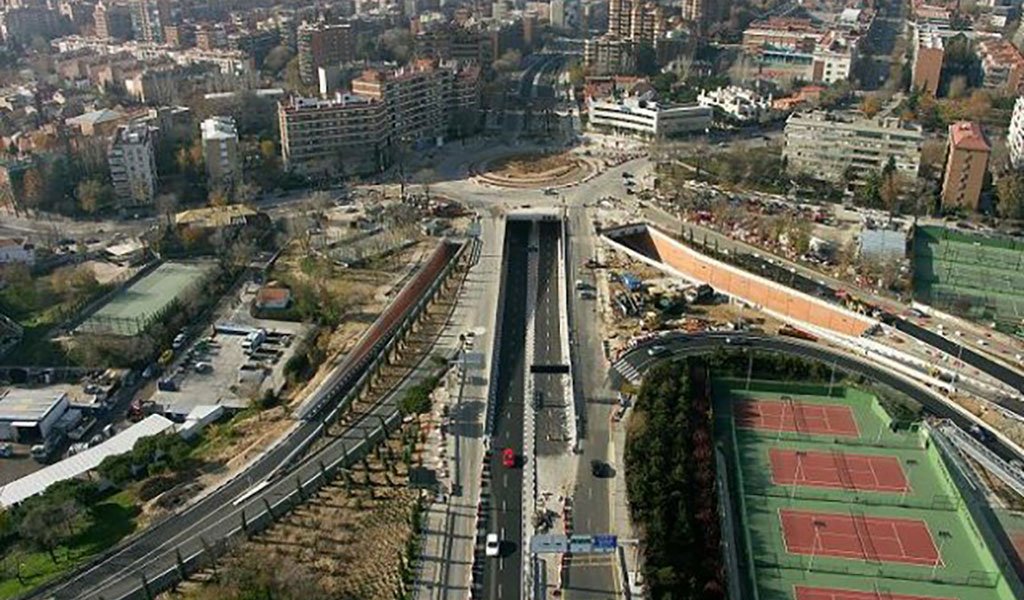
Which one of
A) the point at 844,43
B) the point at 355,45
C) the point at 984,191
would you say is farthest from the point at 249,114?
the point at 844,43

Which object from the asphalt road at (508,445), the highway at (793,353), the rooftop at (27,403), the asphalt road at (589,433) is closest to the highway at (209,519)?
the asphalt road at (508,445)

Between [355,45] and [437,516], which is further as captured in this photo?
[355,45]

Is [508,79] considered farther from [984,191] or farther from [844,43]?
[984,191]

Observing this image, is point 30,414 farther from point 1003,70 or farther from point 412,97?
point 1003,70

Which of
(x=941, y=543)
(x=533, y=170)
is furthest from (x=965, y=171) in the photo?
(x=941, y=543)

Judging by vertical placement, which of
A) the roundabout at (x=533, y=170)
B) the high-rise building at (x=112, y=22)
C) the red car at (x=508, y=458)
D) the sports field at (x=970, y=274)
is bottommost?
the red car at (x=508, y=458)

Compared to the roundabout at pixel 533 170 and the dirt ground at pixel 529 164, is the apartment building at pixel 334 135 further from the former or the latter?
the dirt ground at pixel 529 164
